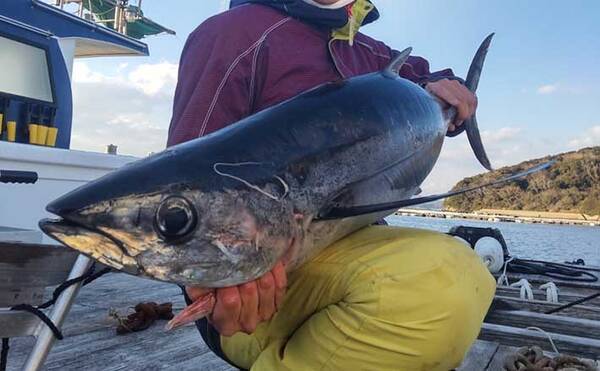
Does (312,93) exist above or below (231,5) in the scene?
below

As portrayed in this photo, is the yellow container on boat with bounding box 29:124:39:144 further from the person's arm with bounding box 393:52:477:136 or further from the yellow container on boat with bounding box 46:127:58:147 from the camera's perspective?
the person's arm with bounding box 393:52:477:136

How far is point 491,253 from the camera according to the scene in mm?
5992

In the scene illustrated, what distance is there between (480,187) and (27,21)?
20.6 ft

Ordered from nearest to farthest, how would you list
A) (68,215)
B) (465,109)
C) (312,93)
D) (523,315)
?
(68,215) → (312,93) → (465,109) → (523,315)

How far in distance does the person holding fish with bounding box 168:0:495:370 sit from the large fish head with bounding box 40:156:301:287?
0.11 meters

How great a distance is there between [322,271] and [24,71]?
5.69 m

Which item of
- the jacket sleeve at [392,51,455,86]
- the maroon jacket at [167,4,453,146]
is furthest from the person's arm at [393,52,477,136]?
the maroon jacket at [167,4,453,146]

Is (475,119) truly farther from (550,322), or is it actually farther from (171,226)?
(171,226)

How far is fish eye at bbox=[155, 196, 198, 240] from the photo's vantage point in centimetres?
125

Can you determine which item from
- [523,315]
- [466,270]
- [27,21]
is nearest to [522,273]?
[523,315]

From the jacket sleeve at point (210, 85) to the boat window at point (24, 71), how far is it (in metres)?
4.78

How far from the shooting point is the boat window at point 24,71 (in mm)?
6105

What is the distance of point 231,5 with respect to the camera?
2.45 metres

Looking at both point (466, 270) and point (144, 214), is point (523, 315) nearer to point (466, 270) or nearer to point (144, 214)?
point (466, 270)
